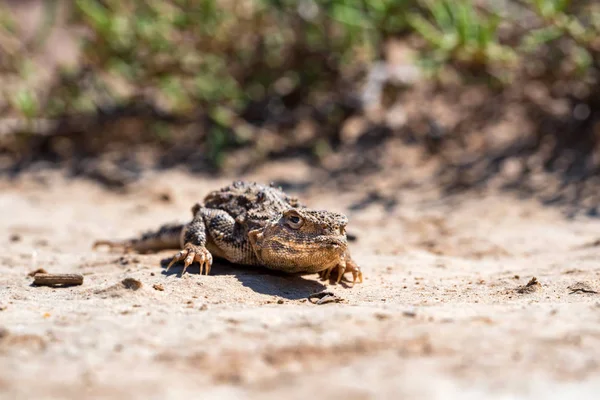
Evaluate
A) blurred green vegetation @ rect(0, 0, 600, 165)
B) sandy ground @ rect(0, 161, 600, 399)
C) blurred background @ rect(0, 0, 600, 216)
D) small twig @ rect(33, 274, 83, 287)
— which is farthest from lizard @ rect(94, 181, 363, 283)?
blurred green vegetation @ rect(0, 0, 600, 165)

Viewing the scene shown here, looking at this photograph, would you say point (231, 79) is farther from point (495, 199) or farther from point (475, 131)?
point (495, 199)

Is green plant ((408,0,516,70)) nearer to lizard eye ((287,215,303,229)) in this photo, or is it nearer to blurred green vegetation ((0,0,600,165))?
blurred green vegetation ((0,0,600,165))

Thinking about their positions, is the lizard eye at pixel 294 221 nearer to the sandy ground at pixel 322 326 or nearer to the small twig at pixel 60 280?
the sandy ground at pixel 322 326

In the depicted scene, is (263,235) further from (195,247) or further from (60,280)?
(60,280)

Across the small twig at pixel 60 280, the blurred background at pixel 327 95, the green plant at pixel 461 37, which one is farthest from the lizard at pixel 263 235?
the green plant at pixel 461 37

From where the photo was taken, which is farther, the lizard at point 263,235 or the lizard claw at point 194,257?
the lizard claw at point 194,257

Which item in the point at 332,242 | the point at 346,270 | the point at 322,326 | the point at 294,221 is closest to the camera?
the point at 322,326

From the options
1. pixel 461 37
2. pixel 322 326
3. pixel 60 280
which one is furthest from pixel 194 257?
pixel 461 37
